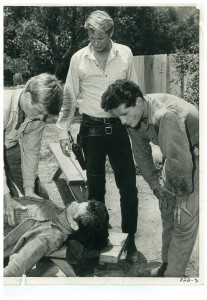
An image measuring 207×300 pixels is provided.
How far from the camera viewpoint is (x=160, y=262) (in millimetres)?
3650

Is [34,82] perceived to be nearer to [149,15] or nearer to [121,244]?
[149,15]

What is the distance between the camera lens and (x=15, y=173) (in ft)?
12.1

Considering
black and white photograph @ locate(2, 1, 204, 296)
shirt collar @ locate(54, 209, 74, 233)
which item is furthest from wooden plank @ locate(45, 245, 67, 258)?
shirt collar @ locate(54, 209, 74, 233)

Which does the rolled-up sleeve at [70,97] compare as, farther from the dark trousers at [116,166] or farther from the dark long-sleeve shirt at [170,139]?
the dark long-sleeve shirt at [170,139]

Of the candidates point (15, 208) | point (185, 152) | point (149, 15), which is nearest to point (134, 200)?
→ point (185, 152)

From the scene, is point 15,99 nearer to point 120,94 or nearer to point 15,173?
point 15,173

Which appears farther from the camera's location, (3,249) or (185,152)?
(3,249)

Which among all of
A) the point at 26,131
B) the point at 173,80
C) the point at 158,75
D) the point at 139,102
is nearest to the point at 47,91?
the point at 26,131

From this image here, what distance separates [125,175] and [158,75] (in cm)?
74

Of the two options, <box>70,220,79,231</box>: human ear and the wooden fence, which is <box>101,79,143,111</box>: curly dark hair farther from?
<box>70,220,79,231</box>: human ear

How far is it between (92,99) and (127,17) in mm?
620

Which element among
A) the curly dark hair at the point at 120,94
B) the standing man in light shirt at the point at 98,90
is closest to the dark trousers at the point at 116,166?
the standing man in light shirt at the point at 98,90

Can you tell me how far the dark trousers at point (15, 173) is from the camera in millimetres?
3664

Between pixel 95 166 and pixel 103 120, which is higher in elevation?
pixel 103 120
